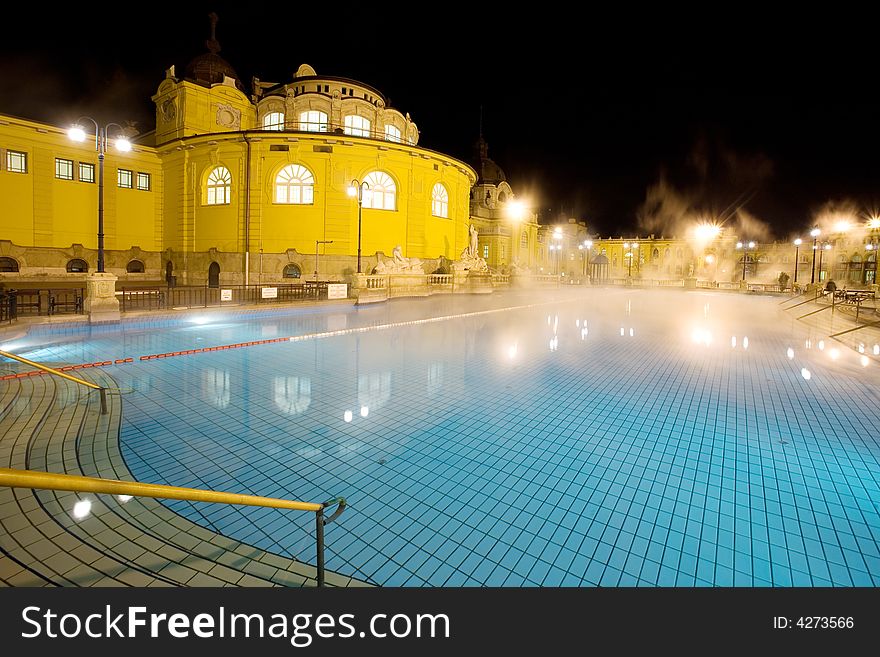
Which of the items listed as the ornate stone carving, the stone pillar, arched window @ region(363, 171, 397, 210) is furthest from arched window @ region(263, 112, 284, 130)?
the stone pillar

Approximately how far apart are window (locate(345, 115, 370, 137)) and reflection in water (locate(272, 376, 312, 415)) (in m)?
29.5

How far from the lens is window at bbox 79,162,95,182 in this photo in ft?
94.0

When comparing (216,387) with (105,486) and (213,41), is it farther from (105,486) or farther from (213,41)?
(213,41)

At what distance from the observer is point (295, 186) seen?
30.3 m

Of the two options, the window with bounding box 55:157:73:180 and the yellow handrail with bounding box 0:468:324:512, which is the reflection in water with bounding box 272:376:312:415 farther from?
the window with bounding box 55:157:73:180

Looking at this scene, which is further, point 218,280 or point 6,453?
point 218,280

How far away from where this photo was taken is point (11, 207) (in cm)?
2633

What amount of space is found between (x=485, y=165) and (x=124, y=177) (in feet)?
127

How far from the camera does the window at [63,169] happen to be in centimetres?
2773

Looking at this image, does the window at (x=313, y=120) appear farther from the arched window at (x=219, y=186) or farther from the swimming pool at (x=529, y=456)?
the swimming pool at (x=529, y=456)

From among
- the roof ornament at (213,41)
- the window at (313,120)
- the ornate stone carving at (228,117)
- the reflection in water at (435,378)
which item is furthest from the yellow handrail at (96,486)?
the roof ornament at (213,41)

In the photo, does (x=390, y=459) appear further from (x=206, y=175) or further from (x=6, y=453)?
(x=206, y=175)
